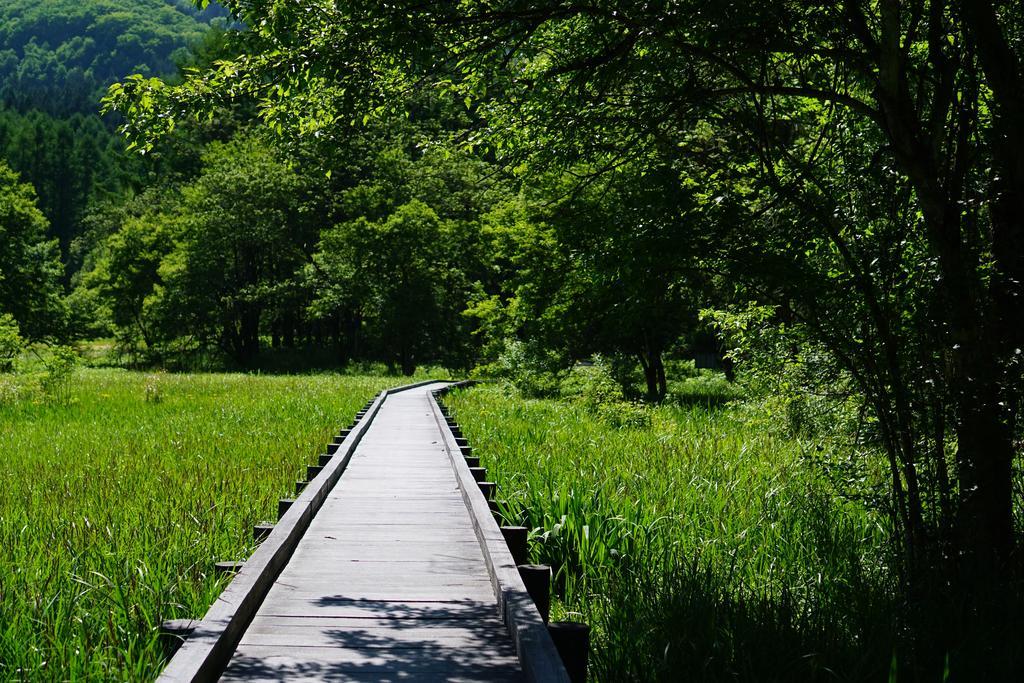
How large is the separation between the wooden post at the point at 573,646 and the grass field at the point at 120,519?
182 cm

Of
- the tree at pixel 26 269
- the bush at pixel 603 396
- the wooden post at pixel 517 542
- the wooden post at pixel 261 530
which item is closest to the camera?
the wooden post at pixel 517 542

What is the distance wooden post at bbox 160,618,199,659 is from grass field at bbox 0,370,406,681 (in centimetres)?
8

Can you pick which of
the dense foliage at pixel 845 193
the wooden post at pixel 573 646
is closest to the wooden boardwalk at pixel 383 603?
the wooden post at pixel 573 646

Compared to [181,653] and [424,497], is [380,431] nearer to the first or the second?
[424,497]

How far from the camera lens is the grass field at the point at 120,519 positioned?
166 inches

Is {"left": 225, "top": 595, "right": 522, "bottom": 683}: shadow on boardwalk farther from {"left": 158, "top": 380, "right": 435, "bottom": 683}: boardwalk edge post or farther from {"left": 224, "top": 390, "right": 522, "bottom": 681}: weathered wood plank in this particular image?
{"left": 158, "top": 380, "right": 435, "bottom": 683}: boardwalk edge post

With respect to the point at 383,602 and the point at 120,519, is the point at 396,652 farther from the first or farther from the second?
the point at 120,519

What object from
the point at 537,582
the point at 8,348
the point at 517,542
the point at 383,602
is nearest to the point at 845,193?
the point at 517,542

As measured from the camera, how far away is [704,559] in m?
6.00

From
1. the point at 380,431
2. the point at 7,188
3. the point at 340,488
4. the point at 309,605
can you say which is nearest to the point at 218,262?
the point at 7,188

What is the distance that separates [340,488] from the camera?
8.60m

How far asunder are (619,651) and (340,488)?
4678 mm

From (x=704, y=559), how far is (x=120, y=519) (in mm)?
4506

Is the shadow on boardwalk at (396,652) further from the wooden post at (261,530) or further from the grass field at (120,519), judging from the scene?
the wooden post at (261,530)
